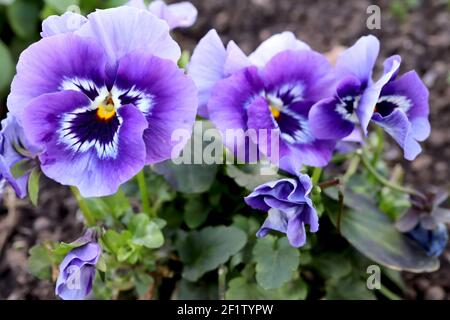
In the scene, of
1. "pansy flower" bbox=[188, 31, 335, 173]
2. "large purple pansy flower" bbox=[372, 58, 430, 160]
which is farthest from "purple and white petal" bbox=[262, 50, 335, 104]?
"large purple pansy flower" bbox=[372, 58, 430, 160]

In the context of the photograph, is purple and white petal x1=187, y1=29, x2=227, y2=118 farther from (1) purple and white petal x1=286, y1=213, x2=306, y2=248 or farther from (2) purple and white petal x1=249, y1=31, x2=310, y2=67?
(1) purple and white petal x1=286, y1=213, x2=306, y2=248

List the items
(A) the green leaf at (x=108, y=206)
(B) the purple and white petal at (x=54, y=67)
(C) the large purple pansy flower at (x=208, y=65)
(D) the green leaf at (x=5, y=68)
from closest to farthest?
(B) the purple and white petal at (x=54, y=67)
(C) the large purple pansy flower at (x=208, y=65)
(A) the green leaf at (x=108, y=206)
(D) the green leaf at (x=5, y=68)

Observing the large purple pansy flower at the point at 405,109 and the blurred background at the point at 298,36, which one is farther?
the blurred background at the point at 298,36

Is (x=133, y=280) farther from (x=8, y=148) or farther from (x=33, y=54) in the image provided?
(x=33, y=54)

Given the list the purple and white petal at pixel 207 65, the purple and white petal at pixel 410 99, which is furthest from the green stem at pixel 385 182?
the purple and white petal at pixel 207 65

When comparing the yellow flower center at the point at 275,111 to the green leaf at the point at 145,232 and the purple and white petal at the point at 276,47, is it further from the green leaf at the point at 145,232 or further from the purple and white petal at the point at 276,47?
the green leaf at the point at 145,232

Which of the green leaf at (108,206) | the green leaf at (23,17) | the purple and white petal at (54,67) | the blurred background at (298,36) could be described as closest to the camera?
the purple and white petal at (54,67)
